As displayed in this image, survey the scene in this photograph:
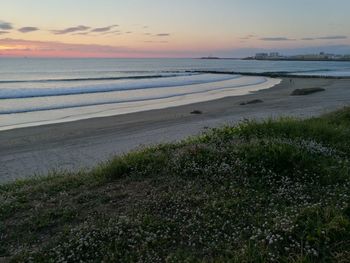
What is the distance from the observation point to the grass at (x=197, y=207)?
13.7ft

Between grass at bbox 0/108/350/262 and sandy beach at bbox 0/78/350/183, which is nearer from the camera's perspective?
grass at bbox 0/108/350/262

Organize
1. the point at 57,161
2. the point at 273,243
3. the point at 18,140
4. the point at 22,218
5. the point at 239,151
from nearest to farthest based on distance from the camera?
the point at 273,243 < the point at 22,218 < the point at 239,151 < the point at 57,161 < the point at 18,140

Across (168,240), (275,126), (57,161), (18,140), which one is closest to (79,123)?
(18,140)

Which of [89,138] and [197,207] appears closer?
[197,207]

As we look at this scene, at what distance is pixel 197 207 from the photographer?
5.14m

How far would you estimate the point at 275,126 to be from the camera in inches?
331

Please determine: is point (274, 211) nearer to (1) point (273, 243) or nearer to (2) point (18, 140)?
(1) point (273, 243)

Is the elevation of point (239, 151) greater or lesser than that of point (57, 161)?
greater

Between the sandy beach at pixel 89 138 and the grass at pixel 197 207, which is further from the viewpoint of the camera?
the sandy beach at pixel 89 138

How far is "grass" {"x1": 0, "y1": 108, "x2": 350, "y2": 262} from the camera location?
4176 mm

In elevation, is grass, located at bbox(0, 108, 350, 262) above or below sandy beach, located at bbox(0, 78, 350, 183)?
above

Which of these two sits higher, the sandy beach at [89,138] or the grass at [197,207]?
the grass at [197,207]

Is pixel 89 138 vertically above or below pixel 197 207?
below

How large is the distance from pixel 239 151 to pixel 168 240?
2.65 metres
